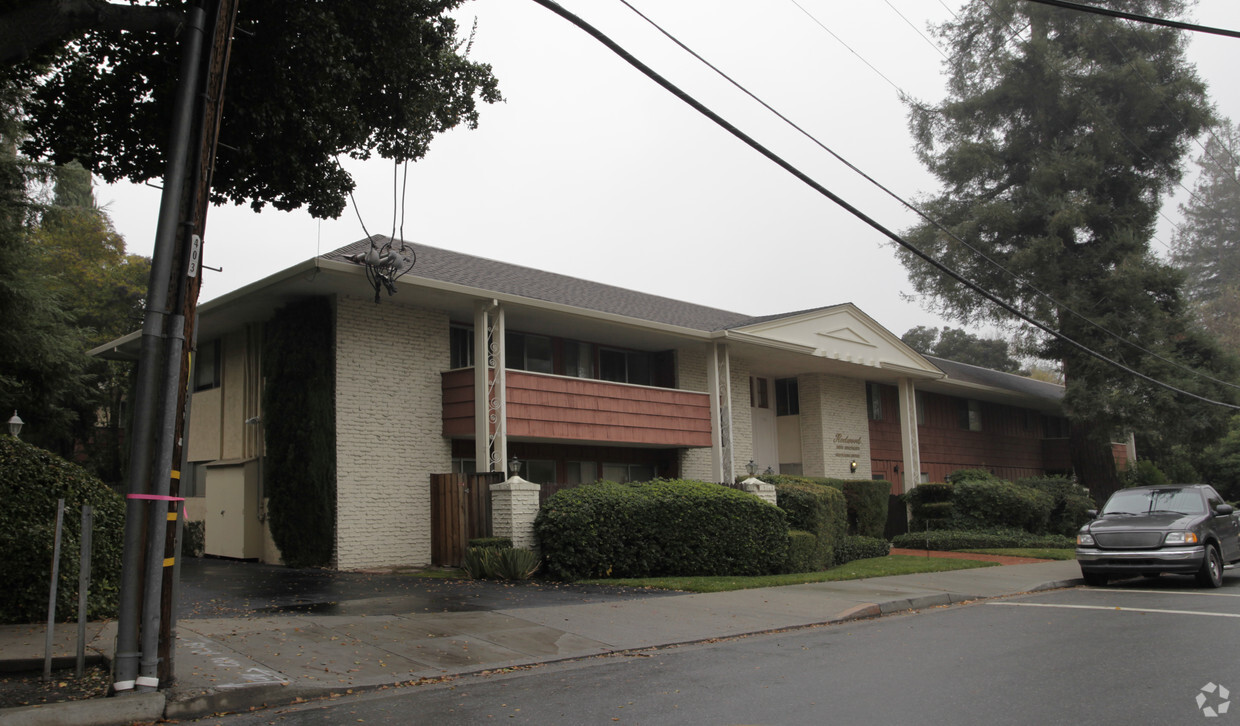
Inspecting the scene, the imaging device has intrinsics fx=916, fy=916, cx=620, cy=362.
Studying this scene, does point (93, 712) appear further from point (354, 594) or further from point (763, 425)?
point (763, 425)

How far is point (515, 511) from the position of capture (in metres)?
15.9

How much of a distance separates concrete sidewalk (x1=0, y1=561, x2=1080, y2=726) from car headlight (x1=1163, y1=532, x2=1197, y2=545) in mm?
2637

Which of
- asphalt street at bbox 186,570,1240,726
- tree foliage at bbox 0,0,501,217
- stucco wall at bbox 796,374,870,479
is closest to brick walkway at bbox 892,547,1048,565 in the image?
stucco wall at bbox 796,374,870,479

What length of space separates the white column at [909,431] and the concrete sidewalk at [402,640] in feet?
51.5

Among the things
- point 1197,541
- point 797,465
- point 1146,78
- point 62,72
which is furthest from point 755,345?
point 1146,78


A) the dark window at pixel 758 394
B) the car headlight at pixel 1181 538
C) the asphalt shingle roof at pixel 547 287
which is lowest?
the car headlight at pixel 1181 538

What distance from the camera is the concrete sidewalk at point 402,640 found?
6988mm

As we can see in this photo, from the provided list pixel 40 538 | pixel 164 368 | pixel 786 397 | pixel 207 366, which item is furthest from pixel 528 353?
pixel 164 368

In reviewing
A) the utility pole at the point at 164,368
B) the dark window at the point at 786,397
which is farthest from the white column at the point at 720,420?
the utility pole at the point at 164,368

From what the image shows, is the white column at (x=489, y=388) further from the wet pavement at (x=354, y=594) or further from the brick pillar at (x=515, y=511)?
the wet pavement at (x=354, y=594)

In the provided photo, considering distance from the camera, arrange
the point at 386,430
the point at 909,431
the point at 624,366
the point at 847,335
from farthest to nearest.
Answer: the point at 909,431 → the point at 847,335 → the point at 624,366 → the point at 386,430

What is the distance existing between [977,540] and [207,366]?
1970 centimetres

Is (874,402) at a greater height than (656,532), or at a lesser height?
greater

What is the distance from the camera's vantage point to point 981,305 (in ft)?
119
